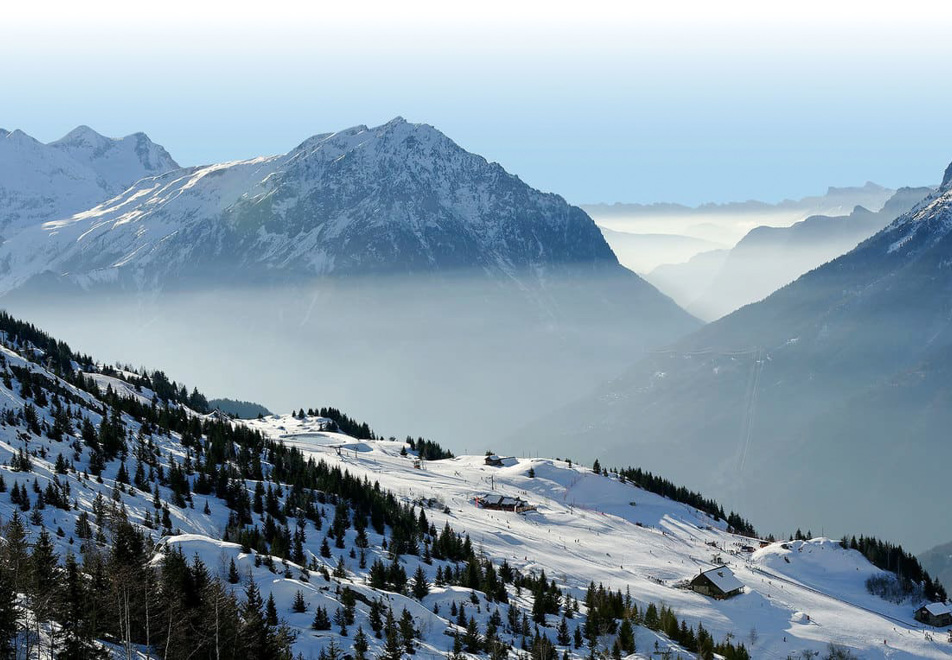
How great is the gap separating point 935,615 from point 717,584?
45283 mm

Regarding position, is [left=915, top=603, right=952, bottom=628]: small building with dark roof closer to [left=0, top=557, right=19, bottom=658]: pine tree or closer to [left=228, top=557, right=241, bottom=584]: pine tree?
[left=228, top=557, right=241, bottom=584]: pine tree

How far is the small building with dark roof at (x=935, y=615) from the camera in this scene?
619 ft

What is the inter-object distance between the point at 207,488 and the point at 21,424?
124ft

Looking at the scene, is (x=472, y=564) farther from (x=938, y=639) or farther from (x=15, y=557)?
(x=938, y=639)

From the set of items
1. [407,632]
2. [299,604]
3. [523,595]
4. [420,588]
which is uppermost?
[299,604]

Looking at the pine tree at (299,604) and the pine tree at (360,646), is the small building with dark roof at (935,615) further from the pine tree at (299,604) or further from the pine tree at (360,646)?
the pine tree at (299,604)

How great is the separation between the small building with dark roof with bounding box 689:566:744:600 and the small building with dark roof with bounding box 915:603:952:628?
38.0 meters

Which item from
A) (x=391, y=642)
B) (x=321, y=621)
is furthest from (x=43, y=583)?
(x=391, y=642)

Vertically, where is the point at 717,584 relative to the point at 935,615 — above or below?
above

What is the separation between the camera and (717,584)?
177 metres

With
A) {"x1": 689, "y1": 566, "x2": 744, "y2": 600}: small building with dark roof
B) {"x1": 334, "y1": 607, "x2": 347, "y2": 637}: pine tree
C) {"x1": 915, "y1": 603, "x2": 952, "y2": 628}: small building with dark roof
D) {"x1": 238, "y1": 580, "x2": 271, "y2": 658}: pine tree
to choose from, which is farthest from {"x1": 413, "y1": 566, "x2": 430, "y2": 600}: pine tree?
{"x1": 915, "y1": 603, "x2": 952, "y2": 628}: small building with dark roof

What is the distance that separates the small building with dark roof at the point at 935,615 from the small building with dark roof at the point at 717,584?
38.0m

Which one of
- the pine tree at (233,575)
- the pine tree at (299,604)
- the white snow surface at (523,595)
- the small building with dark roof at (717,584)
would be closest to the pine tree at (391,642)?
the white snow surface at (523,595)

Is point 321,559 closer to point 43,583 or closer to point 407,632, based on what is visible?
point 407,632
